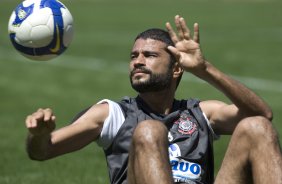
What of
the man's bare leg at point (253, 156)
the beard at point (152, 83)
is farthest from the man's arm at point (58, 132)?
the man's bare leg at point (253, 156)

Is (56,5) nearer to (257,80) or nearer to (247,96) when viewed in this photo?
(247,96)

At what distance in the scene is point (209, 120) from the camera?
800 centimetres

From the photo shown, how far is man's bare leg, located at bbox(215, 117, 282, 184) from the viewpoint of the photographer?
271 inches

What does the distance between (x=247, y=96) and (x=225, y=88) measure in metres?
0.22

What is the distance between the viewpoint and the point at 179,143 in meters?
7.68

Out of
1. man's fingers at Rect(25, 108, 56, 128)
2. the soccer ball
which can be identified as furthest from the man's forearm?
the soccer ball

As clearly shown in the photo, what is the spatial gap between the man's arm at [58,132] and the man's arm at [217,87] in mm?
894

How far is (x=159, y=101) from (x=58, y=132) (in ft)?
4.01

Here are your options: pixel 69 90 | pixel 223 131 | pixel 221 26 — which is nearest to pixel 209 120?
pixel 223 131

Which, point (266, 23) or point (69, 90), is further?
point (266, 23)

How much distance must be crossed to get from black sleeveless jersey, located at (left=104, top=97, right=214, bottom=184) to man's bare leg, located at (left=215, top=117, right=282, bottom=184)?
44cm

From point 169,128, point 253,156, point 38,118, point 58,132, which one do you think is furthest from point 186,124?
point 38,118

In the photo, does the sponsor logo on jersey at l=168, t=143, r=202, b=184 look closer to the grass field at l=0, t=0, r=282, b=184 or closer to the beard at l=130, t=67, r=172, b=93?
the beard at l=130, t=67, r=172, b=93

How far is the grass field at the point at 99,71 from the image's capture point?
11.3 metres
